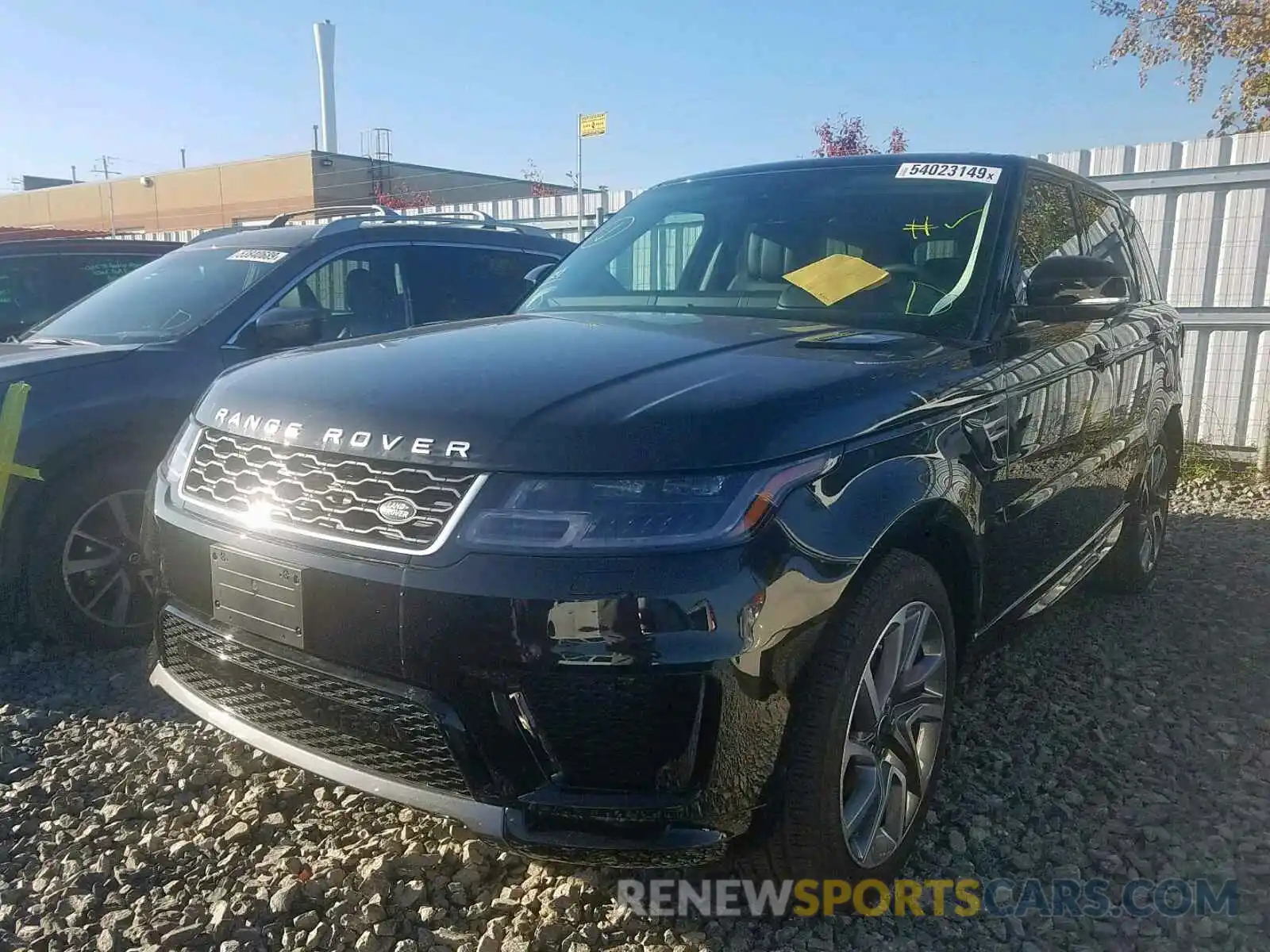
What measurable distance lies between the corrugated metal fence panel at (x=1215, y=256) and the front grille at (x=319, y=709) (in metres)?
7.16

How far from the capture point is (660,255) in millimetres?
3521

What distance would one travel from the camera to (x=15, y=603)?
3.68 meters

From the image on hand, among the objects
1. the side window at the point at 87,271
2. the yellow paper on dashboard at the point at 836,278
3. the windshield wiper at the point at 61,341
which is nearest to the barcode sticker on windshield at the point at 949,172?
the yellow paper on dashboard at the point at 836,278

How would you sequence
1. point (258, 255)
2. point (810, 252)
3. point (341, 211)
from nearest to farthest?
1. point (810, 252)
2. point (258, 255)
3. point (341, 211)

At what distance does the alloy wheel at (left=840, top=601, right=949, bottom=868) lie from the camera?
2115mm

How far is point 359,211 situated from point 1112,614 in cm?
532

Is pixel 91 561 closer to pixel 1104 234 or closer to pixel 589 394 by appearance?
pixel 589 394

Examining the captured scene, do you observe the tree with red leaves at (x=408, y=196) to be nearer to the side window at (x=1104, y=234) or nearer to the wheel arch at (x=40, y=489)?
the wheel arch at (x=40, y=489)

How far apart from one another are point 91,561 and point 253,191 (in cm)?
3448

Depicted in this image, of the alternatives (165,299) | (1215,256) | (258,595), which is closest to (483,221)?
(165,299)

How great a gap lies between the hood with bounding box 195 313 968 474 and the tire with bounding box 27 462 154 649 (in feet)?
5.00

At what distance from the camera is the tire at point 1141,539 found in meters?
4.43

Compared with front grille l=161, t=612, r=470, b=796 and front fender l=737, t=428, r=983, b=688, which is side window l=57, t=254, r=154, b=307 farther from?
front fender l=737, t=428, r=983, b=688

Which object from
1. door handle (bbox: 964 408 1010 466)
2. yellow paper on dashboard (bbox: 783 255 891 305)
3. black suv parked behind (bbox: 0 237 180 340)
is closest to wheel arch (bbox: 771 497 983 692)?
door handle (bbox: 964 408 1010 466)
